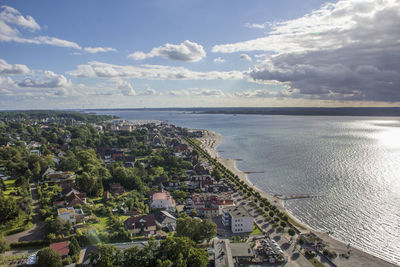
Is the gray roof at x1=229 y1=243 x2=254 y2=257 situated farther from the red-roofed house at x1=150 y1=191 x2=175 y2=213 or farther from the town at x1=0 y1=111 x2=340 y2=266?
the red-roofed house at x1=150 y1=191 x2=175 y2=213

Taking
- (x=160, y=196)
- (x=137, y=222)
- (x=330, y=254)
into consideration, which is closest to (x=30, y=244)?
(x=137, y=222)

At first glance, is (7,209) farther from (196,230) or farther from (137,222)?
(196,230)

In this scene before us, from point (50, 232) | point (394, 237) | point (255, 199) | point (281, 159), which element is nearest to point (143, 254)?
point (50, 232)

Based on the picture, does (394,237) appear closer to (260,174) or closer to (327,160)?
(260,174)

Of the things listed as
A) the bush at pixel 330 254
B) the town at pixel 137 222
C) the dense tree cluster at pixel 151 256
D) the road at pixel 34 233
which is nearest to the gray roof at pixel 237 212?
the town at pixel 137 222

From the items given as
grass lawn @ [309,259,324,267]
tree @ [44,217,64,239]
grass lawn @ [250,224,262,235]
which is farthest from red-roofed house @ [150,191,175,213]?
grass lawn @ [309,259,324,267]
